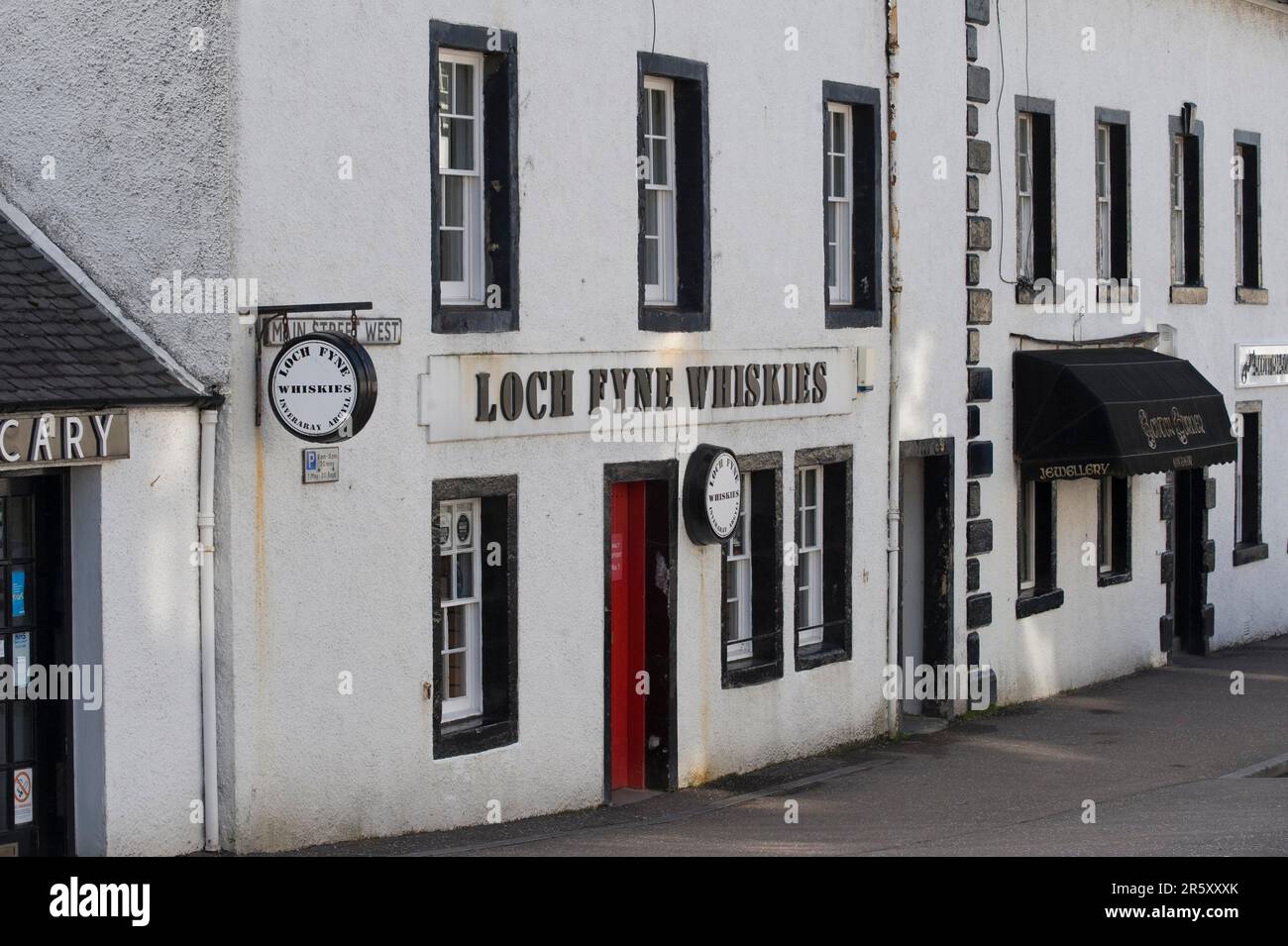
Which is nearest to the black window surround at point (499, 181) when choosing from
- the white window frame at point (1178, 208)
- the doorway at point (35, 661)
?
the doorway at point (35, 661)

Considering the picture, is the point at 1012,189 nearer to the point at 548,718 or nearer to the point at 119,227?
the point at 548,718

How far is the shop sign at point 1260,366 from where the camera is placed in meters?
23.8

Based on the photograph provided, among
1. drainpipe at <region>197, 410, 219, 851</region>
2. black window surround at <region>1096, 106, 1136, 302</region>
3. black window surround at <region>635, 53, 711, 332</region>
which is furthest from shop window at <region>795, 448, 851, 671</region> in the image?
drainpipe at <region>197, 410, 219, 851</region>

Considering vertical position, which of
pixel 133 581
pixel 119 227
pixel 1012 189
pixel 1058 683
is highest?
pixel 1012 189

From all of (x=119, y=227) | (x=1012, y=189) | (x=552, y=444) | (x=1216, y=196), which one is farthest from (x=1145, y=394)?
(x=119, y=227)

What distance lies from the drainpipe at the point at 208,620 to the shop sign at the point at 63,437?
0.54 m

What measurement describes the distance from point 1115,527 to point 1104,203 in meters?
3.54

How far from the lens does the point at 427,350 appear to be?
12453mm

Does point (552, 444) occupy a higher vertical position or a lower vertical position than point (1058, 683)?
higher

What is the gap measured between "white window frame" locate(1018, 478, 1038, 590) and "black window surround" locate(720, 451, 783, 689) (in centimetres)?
466

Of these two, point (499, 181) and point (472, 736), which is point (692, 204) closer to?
point (499, 181)

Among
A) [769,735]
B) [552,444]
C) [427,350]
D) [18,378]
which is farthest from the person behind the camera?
[769,735]

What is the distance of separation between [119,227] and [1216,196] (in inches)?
609

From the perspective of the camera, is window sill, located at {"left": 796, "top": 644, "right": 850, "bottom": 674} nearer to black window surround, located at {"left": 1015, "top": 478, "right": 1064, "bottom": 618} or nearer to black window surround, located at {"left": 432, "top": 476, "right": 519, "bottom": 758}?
black window surround, located at {"left": 432, "top": 476, "right": 519, "bottom": 758}
